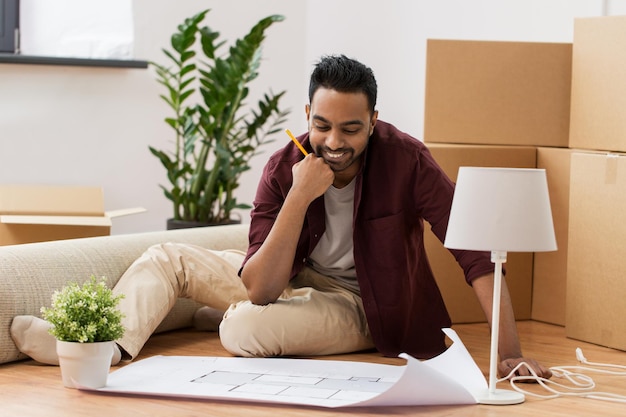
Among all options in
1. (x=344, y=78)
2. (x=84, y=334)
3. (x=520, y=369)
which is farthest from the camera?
(x=344, y=78)

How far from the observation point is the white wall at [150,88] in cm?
365

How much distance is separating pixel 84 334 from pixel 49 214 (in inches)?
43.0

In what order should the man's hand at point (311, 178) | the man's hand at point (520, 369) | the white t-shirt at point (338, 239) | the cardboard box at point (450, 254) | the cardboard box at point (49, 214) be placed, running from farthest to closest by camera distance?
the cardboard box at point (49, 214) < the cardboard box at point (450, 254) < the white t-shirt at point (338, 239) < the man's hand at point (311, 178) < the man's hand at point (520, 369)

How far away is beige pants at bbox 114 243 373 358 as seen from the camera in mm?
2219

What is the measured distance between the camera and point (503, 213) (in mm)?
1709

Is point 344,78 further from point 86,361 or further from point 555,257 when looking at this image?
point 555,257

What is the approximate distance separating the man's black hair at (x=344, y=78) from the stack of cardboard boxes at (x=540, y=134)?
58 cm

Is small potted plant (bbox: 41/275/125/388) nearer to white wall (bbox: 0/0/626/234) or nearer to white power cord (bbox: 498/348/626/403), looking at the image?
white power cord (bbox: 498/348/626/403)

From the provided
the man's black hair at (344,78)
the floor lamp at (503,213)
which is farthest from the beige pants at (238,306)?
the floor lamp at (503,213)

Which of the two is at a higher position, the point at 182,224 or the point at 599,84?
the point at 599,84

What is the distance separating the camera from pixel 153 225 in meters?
3.98

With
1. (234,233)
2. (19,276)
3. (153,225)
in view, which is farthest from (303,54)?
(19,276)

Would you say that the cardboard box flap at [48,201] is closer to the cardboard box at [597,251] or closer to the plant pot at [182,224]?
the plant pot at [182,224]

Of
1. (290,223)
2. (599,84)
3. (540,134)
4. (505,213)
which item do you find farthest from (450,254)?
(505,213)
